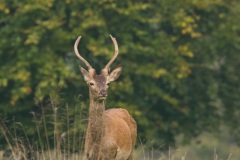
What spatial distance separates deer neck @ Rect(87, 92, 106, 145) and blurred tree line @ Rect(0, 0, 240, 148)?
6.16 meters

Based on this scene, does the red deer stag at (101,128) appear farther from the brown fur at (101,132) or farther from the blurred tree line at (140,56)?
the blurred tree line at (140,56)

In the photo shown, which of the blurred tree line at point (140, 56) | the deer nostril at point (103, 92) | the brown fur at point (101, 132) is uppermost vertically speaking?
the deer nostril at point (103, 92)

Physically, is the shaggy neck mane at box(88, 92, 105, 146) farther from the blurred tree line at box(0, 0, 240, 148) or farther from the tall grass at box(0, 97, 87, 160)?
the blurred tree line at box(0, 0, 240, 148)

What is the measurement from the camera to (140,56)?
2080 centimetres

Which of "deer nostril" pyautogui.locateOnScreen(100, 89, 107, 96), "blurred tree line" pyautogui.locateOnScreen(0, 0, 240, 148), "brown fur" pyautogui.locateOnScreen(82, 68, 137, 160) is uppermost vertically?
"deer nostril" pyautogui.locateOnScreen(100, 89, 107, 96)

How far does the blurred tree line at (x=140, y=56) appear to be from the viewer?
19.2 metres

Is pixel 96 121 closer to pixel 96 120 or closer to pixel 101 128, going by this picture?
pixel 96 120

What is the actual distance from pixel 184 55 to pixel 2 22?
14.7 ft

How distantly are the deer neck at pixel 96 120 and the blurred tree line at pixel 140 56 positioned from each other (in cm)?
616

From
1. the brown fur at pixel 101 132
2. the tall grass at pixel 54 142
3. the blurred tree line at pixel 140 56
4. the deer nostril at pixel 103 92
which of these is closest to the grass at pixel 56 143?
the tall grass at pixel 54 142

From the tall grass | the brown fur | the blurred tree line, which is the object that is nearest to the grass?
the tall grass

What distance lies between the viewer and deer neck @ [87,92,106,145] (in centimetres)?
1139

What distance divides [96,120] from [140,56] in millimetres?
9411

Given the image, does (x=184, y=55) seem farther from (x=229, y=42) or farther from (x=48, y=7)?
(x=48, y=7)
